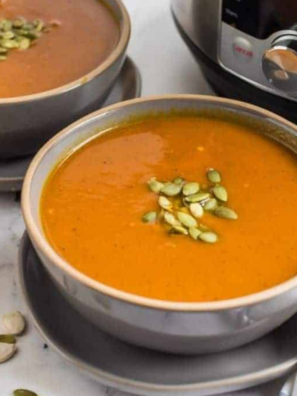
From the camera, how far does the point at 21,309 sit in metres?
0.82

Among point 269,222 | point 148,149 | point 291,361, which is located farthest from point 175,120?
point 291,361

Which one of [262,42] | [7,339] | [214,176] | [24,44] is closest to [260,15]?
[262,42]

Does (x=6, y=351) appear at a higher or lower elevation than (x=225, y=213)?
lower

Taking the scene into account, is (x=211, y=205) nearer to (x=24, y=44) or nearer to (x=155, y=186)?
(x=155, y=186)

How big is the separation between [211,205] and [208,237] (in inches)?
1.6

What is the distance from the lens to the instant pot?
824mm

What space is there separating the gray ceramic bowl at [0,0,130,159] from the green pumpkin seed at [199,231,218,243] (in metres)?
0.26

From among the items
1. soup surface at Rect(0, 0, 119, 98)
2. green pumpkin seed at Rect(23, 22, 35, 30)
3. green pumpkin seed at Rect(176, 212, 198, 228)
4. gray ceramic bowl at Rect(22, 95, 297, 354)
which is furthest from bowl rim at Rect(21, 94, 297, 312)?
green pumpkin seed at Rect(23, 22, 35, 30)

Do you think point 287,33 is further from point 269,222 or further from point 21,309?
point 21,309

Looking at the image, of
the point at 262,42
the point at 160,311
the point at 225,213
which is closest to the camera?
the point at 160,311

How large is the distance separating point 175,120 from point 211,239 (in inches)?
7.0

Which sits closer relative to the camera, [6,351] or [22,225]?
[6,351]

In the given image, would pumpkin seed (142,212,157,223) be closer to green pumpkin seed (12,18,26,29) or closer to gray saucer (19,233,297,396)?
gray saucer (19,233,297,396)

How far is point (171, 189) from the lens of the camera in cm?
77
